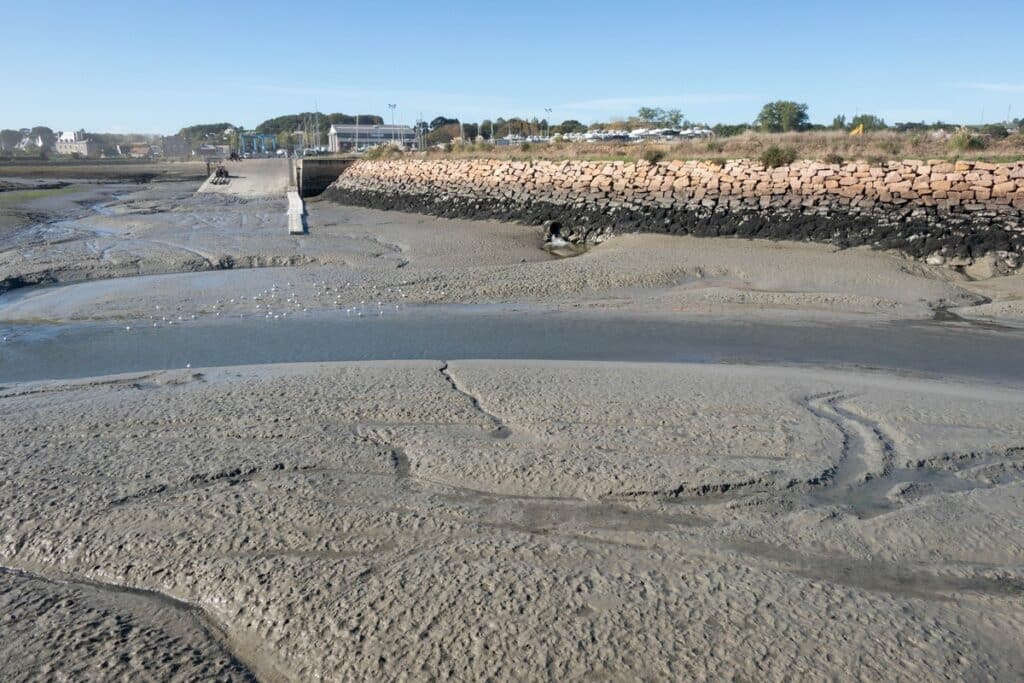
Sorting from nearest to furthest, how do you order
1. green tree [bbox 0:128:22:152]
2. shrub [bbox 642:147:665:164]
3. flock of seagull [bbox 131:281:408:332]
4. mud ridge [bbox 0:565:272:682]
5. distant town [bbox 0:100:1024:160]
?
mud ridge [bbox 0:565:272:682], flock of seagull [bbox 131:281:408:332], shrub [bbox 642:147:665:164], distant town [bbox 0:100:1024:160], green tree [bbox 0:128:22:152]

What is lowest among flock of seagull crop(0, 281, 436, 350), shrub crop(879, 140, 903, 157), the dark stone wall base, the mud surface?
flock of seagull crop(0, 281, 436, 350)

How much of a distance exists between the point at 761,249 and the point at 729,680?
42.6 feet

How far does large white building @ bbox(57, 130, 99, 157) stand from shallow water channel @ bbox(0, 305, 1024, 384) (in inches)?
5643

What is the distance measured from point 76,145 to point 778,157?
160955 millimetres

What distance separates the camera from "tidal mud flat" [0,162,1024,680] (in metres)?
3.17

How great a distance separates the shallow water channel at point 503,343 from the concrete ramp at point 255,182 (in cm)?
2800

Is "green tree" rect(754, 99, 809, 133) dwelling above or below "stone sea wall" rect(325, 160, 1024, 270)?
above

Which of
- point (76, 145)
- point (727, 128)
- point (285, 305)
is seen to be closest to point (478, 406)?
point (285, 305)

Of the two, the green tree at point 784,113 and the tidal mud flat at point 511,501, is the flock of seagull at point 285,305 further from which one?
the green tree at point 784,113

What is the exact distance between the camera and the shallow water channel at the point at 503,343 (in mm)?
8203

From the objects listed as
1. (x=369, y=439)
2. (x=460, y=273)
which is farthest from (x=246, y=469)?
(x=460, y=273)

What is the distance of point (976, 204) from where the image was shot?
14.7 metres

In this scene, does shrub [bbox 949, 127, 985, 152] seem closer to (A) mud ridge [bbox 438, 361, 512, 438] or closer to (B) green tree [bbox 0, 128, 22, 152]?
(A) mud ridge [bbox 438, 361, 512, 438]

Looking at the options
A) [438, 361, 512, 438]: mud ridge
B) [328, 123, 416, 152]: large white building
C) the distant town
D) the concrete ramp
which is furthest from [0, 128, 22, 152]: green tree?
[438, 361, 512, 438]: mud ridge
